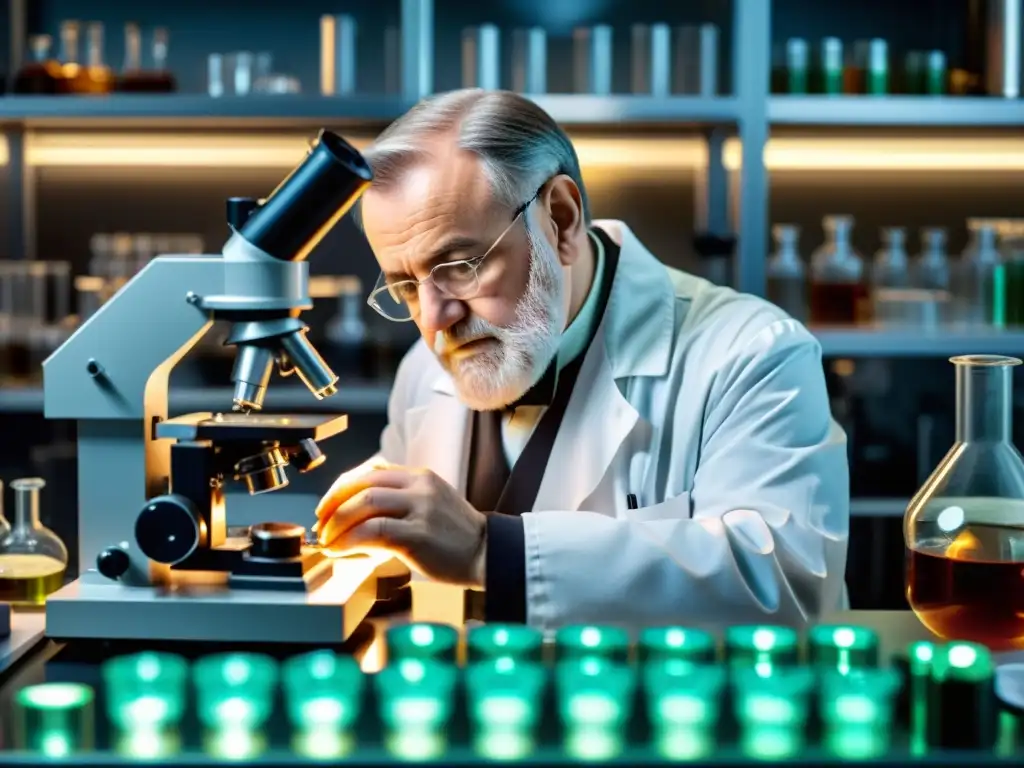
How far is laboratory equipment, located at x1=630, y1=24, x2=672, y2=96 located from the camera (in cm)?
295

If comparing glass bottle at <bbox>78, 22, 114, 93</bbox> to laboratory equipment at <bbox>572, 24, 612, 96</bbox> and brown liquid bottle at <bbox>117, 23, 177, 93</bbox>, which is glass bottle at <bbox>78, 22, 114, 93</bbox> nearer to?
brown liquid bottle at <bbox>117, 23, 177, 93</bbox>

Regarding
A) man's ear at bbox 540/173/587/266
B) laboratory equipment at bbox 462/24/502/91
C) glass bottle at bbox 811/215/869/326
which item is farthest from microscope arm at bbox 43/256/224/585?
glass bottle at bbox 811/215/869/326

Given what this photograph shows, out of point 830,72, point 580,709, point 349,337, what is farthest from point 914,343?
point 580,709

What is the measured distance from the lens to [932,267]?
3020 millimetres

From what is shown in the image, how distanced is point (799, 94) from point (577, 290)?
47.2 inches

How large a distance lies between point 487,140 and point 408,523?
62cm

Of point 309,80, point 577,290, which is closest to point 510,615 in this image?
point 577,290

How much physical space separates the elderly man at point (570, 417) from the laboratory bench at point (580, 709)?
1.06 feet

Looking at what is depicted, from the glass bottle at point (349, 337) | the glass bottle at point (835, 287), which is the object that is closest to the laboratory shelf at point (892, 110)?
the glass bottle at point (835, 287)

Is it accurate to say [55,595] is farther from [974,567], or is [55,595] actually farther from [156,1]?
[156,1]

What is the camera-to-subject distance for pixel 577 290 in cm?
201

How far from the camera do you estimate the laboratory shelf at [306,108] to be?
285 centimetres

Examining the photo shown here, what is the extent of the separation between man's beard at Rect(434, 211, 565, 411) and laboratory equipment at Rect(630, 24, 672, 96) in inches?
49.0

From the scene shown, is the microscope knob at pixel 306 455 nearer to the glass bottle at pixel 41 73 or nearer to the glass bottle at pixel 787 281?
the glass bottle at pixel 787 281
